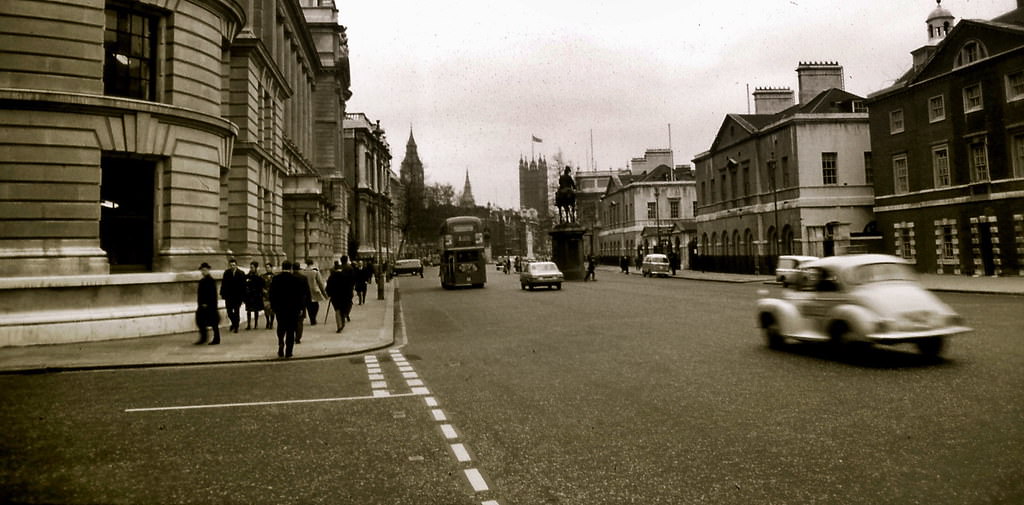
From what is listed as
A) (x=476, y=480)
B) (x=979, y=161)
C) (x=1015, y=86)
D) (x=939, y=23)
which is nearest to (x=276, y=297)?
(x=476, y=480)

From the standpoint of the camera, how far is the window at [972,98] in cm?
3406

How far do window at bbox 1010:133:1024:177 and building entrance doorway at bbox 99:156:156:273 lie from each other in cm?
3550

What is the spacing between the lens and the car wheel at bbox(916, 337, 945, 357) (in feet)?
34.3

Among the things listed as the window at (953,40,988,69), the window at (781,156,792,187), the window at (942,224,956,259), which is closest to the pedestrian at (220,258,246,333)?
the window at (942,224,956,259)

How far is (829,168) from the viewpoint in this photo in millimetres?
45625

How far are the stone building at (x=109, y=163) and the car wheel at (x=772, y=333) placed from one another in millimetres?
13619

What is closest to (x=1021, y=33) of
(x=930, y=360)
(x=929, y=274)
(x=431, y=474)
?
(x=929, y=274)

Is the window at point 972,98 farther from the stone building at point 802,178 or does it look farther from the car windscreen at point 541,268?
the car windscreen at point 541,268

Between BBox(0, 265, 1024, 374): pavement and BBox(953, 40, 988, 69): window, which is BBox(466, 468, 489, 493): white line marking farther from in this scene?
BBox(953, 40, 988, 69): window

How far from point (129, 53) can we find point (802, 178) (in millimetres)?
39899

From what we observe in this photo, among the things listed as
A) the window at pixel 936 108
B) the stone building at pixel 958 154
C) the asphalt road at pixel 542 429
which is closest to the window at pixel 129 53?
the asphalt road at pixel 542 429

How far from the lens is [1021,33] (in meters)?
31.1

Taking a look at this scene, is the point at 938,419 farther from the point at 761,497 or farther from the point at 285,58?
the point at 285,58

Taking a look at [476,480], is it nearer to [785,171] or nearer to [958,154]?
[958,154]
